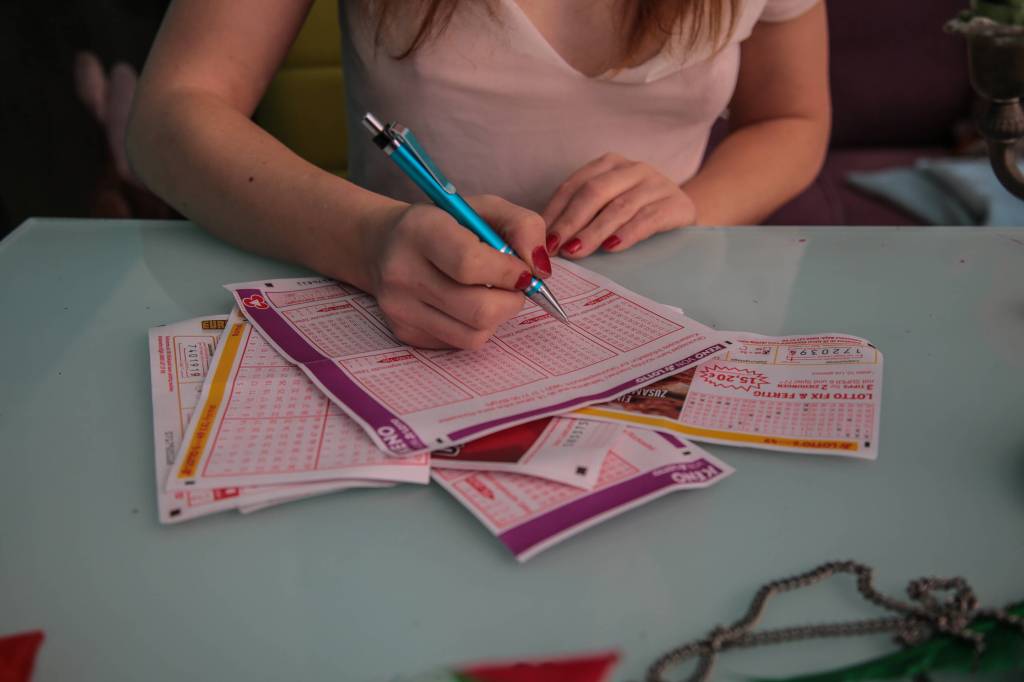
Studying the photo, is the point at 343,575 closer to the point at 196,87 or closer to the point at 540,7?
the point at 196,87

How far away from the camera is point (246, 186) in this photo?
76 cm

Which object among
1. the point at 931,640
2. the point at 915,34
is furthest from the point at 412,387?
the point at 915,34

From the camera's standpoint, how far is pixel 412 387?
0.58m

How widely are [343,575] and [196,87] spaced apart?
578 millimetres

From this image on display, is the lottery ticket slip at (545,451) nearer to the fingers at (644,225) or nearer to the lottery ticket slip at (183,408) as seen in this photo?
the lottery ticket slip at (183,408)

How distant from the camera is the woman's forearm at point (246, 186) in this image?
28.0 inches

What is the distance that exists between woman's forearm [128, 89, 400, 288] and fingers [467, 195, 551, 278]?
0.09 meters

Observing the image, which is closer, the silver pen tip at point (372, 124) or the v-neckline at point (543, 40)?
the silver pen tip at point (372, 124)

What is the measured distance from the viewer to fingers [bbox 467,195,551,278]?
630mm

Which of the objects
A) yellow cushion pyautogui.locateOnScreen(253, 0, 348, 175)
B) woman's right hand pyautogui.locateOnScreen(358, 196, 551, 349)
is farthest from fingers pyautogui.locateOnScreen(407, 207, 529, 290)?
yellow cushion pyautogui.locateOnScreen(253, 0, 348, 175)

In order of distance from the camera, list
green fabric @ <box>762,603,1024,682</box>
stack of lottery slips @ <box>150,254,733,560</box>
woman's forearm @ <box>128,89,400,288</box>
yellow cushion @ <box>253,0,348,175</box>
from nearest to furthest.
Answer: green fabric @ <box>762,603,1024,682</box>, stack of lottery slips @ <box>150,254,733,560</box>, woman's forearm @ <box>128,89,400,288</box>, yellow cushion @ <box>253,0,348,175</box>

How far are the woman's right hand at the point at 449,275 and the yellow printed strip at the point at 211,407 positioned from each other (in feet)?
0.36

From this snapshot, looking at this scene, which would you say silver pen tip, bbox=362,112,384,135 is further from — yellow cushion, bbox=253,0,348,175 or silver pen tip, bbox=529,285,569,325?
yellow cushion, bbox=253,0,348,175

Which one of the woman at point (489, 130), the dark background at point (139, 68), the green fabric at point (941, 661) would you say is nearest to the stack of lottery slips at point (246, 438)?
the woman at point (489, 130)
